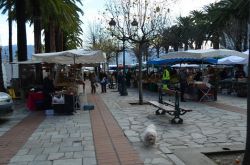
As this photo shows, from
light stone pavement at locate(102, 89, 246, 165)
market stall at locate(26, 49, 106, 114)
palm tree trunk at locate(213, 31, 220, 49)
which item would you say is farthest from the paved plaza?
palm tree trunk at locate(213, 31, 220, 49)

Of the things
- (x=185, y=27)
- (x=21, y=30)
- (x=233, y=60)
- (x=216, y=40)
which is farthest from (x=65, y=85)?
(x=185, y=27)

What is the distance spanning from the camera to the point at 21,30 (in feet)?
77.0

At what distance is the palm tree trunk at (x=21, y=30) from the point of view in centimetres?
2284

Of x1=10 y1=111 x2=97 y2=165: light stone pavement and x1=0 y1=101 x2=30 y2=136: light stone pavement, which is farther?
x1=0 y1=101 x2=30 y2=136: light stone pavement

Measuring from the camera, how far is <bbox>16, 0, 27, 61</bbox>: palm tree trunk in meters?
22.8

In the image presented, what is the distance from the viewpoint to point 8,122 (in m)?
13.2

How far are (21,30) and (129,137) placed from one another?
1566 centimetres

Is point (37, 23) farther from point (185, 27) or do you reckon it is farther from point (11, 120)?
point (185, 27)

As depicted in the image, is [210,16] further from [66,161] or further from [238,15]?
[66,161]

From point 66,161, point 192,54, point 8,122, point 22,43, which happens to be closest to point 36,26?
point 22,43

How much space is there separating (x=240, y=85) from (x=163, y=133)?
1269 cm

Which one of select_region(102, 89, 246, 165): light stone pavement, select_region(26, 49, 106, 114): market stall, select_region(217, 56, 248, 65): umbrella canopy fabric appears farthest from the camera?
select_region(217, 56, 248, 65): umbrella canopy fabric

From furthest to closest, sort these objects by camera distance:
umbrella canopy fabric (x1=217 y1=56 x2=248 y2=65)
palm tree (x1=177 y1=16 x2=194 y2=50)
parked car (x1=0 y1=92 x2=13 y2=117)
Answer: palm tree (x1=177 y1=16 x2=194 y2=50), umbrella canopy fabric (x1=217 y1=56 x2=248 y2=65), parked car (x1=0 y1=92 x2=13 y2=117)

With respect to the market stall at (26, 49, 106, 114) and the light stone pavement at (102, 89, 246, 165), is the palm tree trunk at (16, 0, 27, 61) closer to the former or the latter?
the market stall at (26, 49, 106, 114)
